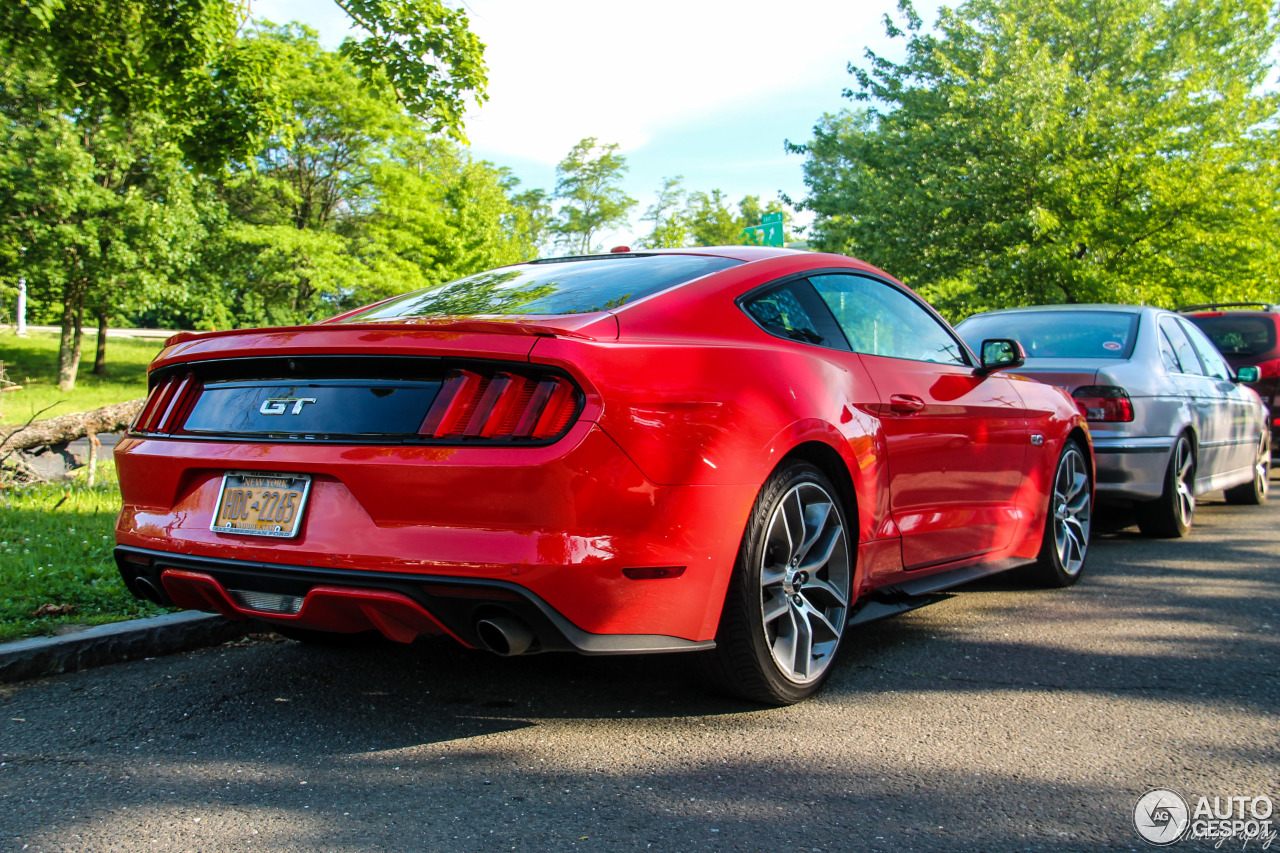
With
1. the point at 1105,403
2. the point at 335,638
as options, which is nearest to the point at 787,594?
the point at 335,638

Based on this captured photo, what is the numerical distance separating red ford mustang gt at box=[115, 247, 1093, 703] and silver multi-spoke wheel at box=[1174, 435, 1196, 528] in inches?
164

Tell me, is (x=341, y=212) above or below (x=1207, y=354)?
above

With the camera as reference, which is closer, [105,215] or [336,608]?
[336,608]

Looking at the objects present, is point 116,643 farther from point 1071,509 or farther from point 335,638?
point 1071,509

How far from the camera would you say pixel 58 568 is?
4.69 metres

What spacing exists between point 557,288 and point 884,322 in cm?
150

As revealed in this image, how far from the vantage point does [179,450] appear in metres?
3.10

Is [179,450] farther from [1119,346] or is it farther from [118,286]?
[118,286]

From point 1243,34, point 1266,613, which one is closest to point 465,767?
point 1266,613

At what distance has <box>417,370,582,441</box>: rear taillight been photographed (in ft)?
8.80

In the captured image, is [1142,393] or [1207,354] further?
[1207,354]

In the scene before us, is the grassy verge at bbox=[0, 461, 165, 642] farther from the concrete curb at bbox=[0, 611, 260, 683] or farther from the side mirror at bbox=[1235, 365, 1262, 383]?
the side mirror at bbox=[1235, 365, 1262, 383]

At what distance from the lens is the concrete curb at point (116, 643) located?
11.8 feet

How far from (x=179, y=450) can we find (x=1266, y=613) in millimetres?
4911
